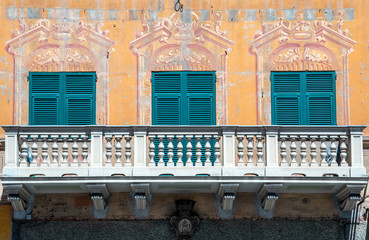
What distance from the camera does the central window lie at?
24.8 m

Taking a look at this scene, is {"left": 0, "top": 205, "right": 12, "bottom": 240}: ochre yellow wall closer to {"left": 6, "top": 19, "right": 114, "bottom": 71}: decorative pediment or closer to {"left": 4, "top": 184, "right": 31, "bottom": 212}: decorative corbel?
{"left": 4, "top": 184, "right": 31, "bottom": 212}: decorative corbel

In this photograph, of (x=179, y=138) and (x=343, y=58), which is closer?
(x=179, y=138)

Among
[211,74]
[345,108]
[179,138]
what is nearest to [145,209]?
[179,138]

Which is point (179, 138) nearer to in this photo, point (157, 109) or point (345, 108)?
point (157, 109)

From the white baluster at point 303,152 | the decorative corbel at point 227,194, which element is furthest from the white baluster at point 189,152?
the white baluster at point 303,152

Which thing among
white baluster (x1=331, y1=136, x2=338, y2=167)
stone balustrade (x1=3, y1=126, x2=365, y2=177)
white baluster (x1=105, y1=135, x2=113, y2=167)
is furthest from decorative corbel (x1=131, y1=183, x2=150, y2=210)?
white baluster (x1=331, y1=136, x2=338, y2=167)

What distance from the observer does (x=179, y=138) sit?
23.3 metres

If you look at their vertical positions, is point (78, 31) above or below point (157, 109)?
above

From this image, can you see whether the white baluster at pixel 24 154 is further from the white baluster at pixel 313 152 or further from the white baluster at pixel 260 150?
the white baluster at pixel 313 152

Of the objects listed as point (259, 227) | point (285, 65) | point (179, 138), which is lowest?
point (259, 227)

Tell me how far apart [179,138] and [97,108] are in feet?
7.92

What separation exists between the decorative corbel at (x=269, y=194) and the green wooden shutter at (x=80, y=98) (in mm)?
4123

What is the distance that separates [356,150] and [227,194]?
2814mm

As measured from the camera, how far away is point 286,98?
2491cm
